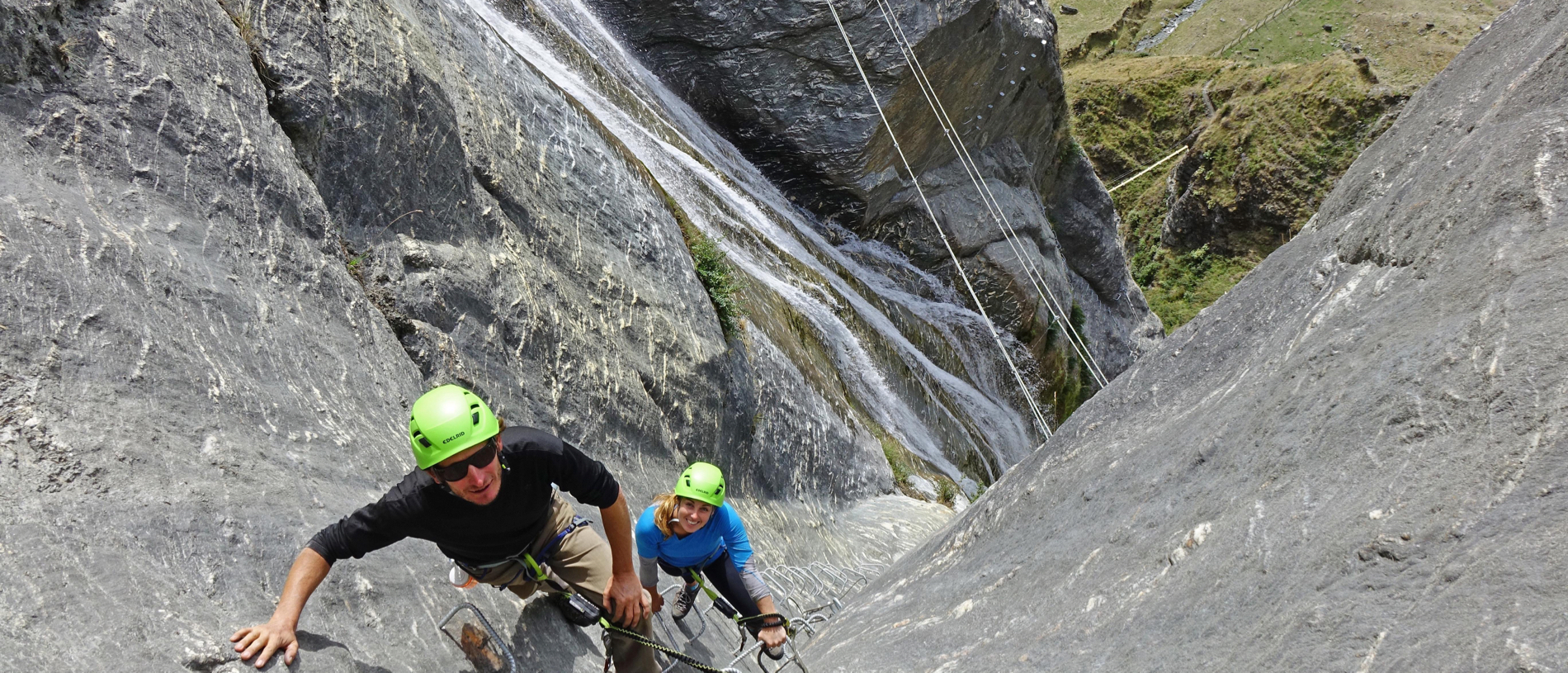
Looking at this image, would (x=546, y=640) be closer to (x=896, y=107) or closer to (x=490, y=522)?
(x=490, y=522)

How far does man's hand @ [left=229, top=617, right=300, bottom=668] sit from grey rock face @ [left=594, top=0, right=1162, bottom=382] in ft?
60.3

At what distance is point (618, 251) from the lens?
353 inches

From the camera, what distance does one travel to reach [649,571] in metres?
5.12

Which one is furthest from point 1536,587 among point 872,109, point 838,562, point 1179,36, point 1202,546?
point 1179,36

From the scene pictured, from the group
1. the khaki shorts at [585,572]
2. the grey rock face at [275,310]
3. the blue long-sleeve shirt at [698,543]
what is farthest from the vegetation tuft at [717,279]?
the khaki shorts at [585,572]

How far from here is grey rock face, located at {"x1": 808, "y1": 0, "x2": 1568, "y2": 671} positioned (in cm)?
255

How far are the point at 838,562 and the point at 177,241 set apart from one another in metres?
7.39

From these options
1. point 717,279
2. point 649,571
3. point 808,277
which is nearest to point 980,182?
point 808,277

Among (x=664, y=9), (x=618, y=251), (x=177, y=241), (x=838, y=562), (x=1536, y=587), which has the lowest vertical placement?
(x=838, y=562)

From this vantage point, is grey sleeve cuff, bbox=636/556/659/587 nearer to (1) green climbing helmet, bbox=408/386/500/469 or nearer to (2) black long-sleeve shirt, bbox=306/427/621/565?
(2) black long-sleeve shirt, bbox=306/427/621/565

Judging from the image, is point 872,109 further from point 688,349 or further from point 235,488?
point 235,488

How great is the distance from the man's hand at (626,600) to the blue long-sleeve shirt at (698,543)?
1.00 metres

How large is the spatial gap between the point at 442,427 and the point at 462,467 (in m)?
0.18

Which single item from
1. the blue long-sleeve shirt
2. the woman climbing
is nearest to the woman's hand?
the woman climbing
